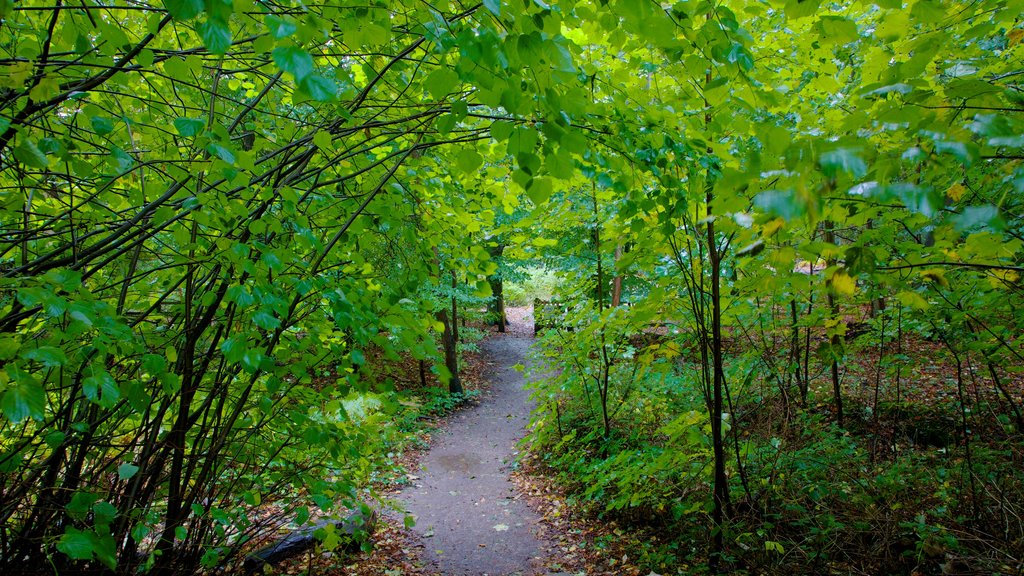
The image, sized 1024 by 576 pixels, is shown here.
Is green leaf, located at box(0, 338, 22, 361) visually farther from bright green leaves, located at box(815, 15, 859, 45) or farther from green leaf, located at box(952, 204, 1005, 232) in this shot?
bright green leaves, located at box(815, 15, 859, 45)

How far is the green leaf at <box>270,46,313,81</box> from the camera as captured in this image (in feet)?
3.39

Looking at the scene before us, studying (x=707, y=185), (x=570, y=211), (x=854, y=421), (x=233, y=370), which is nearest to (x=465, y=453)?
(x=570, y=211)

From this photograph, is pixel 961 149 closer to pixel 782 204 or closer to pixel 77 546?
pixel 782 204

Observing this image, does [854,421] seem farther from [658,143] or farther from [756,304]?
[658,143]

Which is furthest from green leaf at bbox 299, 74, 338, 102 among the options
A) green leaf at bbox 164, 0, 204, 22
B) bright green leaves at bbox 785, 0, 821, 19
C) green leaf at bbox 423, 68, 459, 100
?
bright green leaves at bbox 785, 0, 821, 19

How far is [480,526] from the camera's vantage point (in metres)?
5.62

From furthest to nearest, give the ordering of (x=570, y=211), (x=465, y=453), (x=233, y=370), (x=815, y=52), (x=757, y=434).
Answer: (x=465, y=453) < (x=570, y=211) < (x=757, y=434) < (x=815, y=52) < (x=233, y=370)

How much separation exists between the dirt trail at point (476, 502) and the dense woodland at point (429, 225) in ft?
4.07

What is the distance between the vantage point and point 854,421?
572 cm

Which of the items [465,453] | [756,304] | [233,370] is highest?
[756,304]

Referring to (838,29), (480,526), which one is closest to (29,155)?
(838,29)

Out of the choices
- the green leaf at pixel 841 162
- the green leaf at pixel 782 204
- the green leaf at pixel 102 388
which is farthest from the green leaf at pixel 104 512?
the green leaf at pixel 841 162

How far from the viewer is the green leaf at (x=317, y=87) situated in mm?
1078

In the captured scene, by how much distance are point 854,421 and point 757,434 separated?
268 cm
